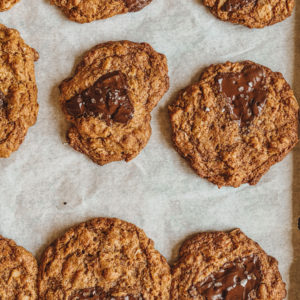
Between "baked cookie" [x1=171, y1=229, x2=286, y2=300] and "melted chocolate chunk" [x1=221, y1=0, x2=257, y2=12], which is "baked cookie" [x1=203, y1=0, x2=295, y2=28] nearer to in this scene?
"melted chocolate chunk" [x1=221, y1=0, x2=257, y2=12]

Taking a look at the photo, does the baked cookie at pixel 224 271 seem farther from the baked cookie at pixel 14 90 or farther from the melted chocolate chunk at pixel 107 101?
the baked cookie at pixel 14 90

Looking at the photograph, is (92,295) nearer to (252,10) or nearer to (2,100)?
(2,100)

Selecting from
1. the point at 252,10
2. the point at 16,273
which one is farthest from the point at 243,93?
the point at 16,273

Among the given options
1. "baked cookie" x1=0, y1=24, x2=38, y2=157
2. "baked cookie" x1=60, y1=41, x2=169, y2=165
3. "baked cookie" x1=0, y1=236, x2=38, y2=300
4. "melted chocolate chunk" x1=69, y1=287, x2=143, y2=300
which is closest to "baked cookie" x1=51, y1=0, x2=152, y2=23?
"baked cookie" x1=60, y1=41, x2=169, y2=165

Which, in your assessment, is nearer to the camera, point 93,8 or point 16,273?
point 16,273

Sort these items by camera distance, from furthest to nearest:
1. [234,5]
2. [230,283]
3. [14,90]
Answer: [234,5] < [230,283] < [14,90]

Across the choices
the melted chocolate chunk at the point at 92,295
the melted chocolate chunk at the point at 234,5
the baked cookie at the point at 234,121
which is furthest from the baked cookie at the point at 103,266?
the melted chocolate chunk at the point at 234,5

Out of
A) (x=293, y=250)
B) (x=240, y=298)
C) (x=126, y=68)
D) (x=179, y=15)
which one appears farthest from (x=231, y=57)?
(x=240, y=298)

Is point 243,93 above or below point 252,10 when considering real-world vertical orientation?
below
